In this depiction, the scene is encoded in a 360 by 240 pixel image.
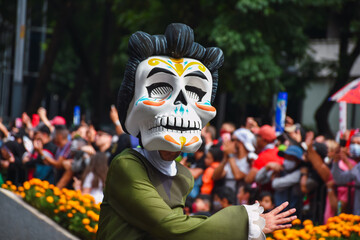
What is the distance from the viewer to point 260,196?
6980 millimetres

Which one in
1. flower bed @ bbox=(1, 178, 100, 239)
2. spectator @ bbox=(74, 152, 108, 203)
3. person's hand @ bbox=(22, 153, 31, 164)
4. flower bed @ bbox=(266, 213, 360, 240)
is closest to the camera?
flower bed @ bbox=(266, 213, 360, 240)

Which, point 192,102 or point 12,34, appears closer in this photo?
point 192,102

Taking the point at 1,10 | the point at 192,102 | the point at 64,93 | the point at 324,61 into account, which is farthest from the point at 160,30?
the point at 64,93

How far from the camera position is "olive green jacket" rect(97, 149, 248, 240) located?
124 inches

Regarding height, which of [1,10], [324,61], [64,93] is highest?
[1,10]

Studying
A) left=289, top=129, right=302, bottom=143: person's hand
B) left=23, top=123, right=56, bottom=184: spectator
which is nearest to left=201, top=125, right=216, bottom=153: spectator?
left=289, top=129, right=302, bottom=143: person's hand

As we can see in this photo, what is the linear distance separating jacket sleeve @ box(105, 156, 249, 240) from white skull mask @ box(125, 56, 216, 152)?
22cm

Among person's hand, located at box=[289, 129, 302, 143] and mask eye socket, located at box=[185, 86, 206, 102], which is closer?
mask eye socket, located at box=[185, 86, 206, 102]

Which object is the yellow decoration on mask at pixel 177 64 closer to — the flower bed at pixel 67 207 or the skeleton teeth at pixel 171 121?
the skeleton teeth at pixel 171 121

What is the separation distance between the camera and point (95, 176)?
25.1 feet

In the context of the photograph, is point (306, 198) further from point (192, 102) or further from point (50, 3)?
point (50, 3)

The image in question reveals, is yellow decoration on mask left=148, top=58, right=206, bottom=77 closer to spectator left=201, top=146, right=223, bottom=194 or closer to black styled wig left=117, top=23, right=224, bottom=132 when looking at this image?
black styled wig left=117, top=23, right=224, bottom=132

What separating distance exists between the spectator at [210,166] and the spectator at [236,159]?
171 mm

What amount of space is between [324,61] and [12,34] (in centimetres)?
1521
